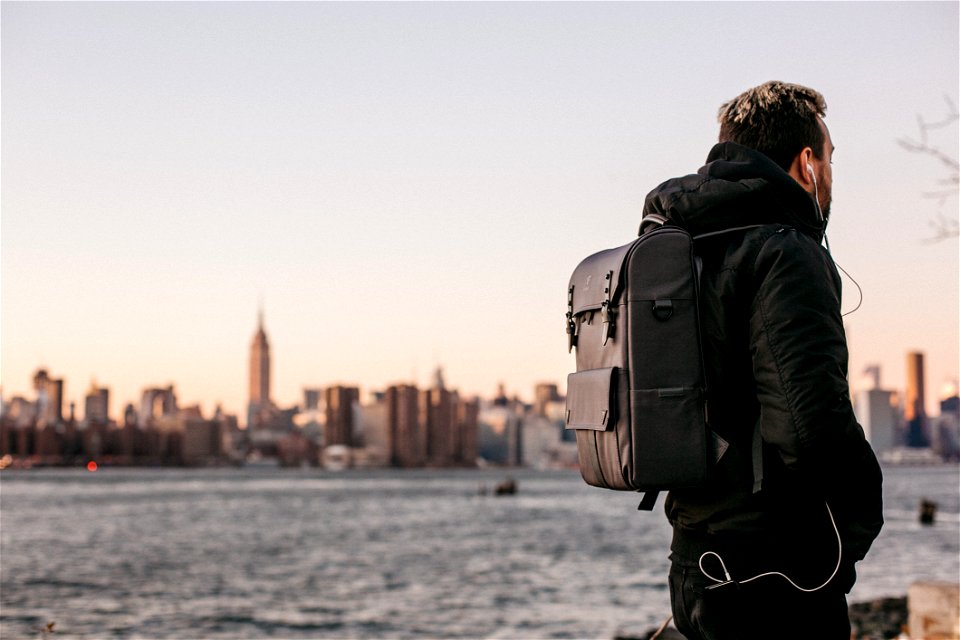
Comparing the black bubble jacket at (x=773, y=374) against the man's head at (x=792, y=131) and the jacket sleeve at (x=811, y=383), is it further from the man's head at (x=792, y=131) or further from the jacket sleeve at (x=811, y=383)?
the man's head at (x=792, y=131)

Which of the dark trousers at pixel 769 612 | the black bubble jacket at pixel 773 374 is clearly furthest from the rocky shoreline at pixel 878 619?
the black bubble jacket at pixel 773 374

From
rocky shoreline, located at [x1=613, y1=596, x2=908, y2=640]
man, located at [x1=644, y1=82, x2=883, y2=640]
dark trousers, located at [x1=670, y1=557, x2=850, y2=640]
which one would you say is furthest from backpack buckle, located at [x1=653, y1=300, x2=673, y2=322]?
rocky shoreline, located at [x1=613, y1=596, x2=908, y2=640]

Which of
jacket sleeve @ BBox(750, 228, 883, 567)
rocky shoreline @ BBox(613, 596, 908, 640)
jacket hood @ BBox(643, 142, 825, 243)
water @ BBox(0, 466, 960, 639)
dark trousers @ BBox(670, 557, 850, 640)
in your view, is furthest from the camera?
water @ BBox(0, 466, 960, 639)

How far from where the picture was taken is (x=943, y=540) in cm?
5806

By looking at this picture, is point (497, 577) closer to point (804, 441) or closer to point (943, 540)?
Answer: point (943, 540)

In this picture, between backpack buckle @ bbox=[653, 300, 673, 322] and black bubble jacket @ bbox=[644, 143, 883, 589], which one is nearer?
black bubble jacket @ bbox=[644, 143, 883, 589]

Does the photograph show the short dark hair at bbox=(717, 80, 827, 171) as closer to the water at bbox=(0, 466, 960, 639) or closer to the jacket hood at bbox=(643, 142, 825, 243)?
the jacket hood at bbox=(643, 142, 825, 243)

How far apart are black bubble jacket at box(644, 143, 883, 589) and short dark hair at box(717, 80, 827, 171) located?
133 millimetres

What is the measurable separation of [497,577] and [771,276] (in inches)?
1487

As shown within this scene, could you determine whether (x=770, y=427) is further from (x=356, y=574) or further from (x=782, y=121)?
(x=356, y=574)

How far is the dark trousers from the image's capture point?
9.83 feet

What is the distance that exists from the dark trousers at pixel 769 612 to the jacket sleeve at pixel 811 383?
0.16 meters

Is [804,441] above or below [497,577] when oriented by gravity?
above

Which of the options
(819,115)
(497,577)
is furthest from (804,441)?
(497,577)
